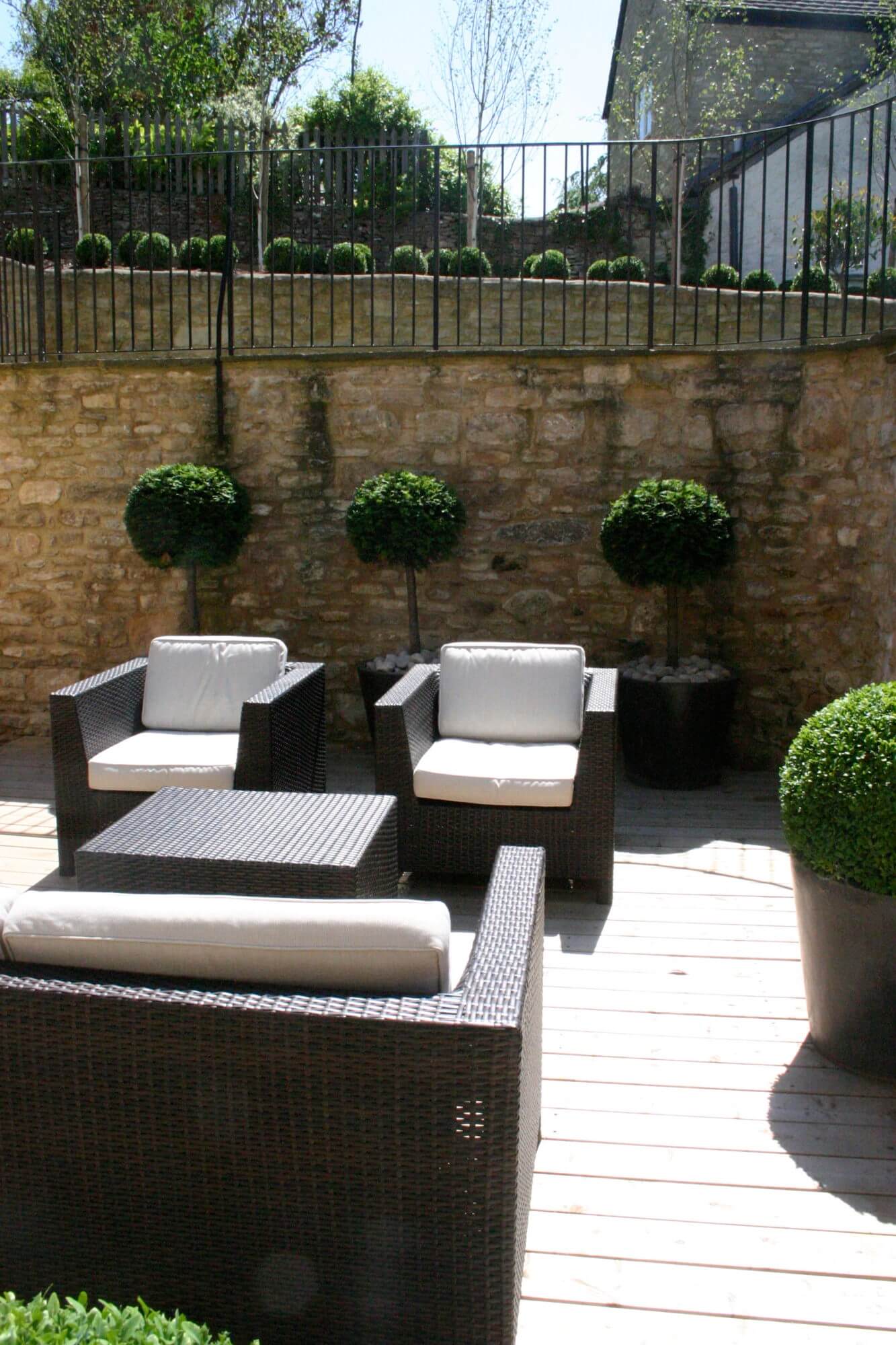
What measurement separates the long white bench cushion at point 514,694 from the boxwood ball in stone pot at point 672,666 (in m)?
0.93

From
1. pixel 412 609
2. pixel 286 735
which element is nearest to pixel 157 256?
pixel 412 609

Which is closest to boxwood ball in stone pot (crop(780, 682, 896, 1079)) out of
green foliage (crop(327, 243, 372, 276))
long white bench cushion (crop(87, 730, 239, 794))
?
long white bench cushion (crop(87, 730, 239, 794))

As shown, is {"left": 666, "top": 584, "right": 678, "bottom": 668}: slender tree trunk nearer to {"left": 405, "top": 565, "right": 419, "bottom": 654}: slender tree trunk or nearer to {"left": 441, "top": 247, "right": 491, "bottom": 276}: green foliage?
{"left": 405, "top": 565, "right": 419, "bottom": 654}: slender tree trunk

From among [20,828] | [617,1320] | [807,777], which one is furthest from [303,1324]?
[20,828]

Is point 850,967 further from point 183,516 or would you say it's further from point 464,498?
point 183,516

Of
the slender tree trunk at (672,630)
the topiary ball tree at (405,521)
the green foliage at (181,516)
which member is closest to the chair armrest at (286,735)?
the topiary ball tree at (405,521)

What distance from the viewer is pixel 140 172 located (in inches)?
598

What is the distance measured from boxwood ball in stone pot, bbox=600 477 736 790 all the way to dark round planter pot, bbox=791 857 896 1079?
2.62 m

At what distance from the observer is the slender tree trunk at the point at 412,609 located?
605 centimetres

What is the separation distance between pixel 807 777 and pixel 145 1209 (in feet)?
5.96

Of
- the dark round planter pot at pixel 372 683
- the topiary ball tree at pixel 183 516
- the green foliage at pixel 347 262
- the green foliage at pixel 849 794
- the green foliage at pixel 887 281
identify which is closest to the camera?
the green foliage at pixel 849 794

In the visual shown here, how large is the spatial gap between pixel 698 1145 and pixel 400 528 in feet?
12.3

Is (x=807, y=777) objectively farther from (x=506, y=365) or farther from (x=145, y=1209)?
(x=506, y=365)

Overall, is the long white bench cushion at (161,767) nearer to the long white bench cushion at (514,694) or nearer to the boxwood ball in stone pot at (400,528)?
the long white bench cushion at (514,694)
